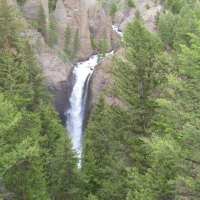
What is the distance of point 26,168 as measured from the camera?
64.0 feet

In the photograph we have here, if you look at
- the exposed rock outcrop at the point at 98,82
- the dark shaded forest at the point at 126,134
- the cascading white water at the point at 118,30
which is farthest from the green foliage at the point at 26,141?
the cascading white water at the point at 118,30

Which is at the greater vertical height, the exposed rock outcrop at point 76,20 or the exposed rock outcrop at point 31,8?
the exposed rock outcrop at point 31,8

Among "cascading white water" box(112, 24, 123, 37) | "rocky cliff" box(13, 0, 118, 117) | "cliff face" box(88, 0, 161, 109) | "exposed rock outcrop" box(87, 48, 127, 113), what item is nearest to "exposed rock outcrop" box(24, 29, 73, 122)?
"rocky cliff" box(13, 0, 118, 117)

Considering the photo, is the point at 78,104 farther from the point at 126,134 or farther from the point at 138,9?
the point at 138,9

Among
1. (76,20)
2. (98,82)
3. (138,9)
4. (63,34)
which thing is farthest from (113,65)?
(138,9)

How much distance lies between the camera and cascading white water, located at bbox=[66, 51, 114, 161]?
44713 millimetres

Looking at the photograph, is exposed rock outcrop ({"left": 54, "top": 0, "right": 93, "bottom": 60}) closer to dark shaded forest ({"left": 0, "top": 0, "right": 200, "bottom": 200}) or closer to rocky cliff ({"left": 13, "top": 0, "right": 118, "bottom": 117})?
rocky cliff ({"left": 13, "top": 0, "right": 118, "bottom": 117})

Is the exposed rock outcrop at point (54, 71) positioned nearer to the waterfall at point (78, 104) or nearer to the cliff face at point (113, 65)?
the waterfall at point (78, 104)

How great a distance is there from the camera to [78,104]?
46.7m

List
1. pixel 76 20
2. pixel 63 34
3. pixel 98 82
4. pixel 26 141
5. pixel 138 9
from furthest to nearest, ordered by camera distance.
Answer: pixel 138 9, pixel 76 20, pixel 63 34, pixel 98 82, pixel 26 141

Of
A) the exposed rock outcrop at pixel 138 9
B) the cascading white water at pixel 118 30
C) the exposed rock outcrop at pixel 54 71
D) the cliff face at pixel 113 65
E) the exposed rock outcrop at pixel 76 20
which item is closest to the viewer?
the cliff face at pixel 113 65

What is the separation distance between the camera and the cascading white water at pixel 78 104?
44713 millimetres

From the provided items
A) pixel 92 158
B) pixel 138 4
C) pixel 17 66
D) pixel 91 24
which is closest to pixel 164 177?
pixel 92 158

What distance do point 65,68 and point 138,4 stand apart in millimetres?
43594
